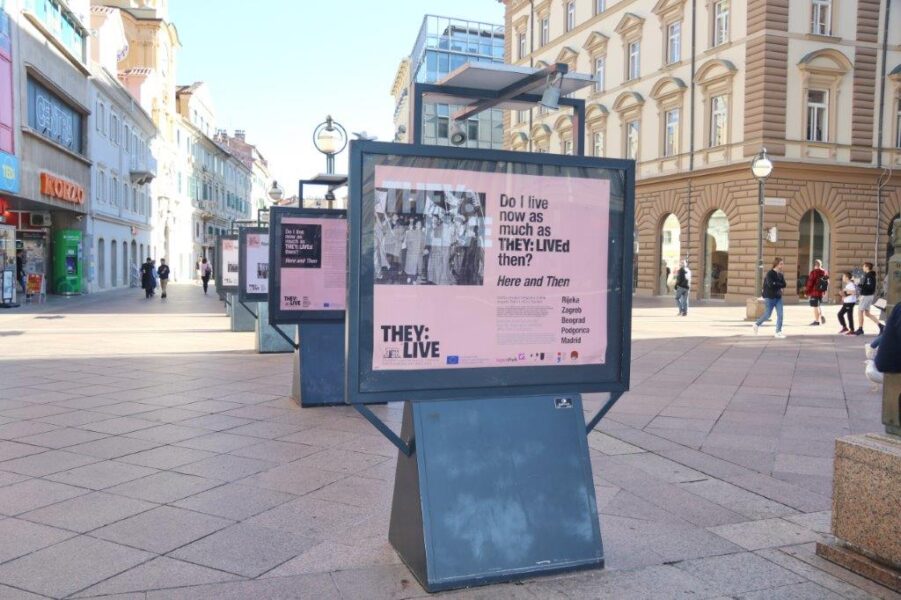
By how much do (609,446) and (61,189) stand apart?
27136 millimetres

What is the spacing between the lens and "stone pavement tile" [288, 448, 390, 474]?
5.55 metres

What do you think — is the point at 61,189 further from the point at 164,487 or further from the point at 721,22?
the point at 164,487

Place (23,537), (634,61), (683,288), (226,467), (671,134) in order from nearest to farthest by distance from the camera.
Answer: (23,537)
(226,467)
(683,288)
(671,134)
(634,61)

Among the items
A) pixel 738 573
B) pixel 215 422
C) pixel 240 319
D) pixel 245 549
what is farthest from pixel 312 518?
pixel 240 319

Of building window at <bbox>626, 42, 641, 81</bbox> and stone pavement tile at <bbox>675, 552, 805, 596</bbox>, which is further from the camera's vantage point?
building window at <bbox>626, 42, 641, 81</bbox>

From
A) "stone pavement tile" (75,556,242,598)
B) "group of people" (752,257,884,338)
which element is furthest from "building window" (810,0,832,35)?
"stone pavement tile" (75,556,242,598)

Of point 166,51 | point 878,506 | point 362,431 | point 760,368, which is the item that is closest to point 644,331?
point 760,368

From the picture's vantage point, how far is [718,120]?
1197 inches

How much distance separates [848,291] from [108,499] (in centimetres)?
1662

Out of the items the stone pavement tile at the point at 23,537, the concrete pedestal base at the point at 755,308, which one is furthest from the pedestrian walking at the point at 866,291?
the stone pavement tile at the point at 23,537

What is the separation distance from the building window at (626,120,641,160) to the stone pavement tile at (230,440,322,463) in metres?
30.8

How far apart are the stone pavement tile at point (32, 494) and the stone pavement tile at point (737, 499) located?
154 inches

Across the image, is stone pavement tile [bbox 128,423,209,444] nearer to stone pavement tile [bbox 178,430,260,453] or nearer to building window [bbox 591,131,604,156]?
stone pavement tile [bbox 178,430,260,453]

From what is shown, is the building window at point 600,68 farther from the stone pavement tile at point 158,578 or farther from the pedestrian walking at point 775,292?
the stone pavement tile at point 158,578
